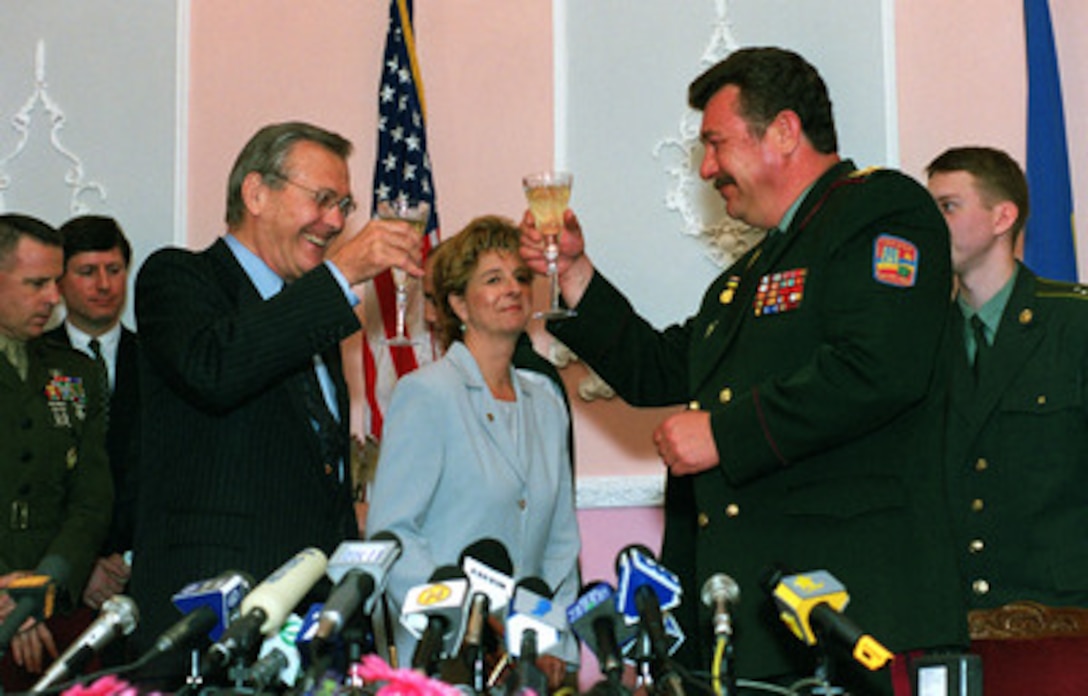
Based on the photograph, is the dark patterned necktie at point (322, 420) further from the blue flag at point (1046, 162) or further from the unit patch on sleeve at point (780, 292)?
the blue flag at point (1046, 162)

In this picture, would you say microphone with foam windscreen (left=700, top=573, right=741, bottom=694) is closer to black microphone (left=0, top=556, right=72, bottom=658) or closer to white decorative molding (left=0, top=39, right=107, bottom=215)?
black microphone (left=0, top=556, right=72, bottom=658)

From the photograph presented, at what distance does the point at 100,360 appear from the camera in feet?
16.6

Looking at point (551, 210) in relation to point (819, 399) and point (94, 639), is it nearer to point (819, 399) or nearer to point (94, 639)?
point (819, 399)

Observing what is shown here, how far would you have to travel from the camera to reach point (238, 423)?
2969 mm

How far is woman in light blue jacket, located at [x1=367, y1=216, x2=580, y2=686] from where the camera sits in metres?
3.25

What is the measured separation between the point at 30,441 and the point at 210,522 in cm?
190

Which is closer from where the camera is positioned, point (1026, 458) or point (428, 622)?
point (428, 622)

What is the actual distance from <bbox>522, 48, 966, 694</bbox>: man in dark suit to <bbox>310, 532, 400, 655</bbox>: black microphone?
90cm

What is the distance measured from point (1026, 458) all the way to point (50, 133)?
402 centimetres

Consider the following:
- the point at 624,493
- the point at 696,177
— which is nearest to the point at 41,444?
the point at 624,493

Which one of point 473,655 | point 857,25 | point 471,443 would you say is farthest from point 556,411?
point 857,25

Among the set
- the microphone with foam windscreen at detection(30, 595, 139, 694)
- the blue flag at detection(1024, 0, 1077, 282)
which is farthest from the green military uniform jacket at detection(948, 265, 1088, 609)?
the microphone with foam windscreen at detection(30, 595, 139, 694)

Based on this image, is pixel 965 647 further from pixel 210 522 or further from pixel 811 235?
pixel 210 522

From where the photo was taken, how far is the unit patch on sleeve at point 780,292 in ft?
9.32
